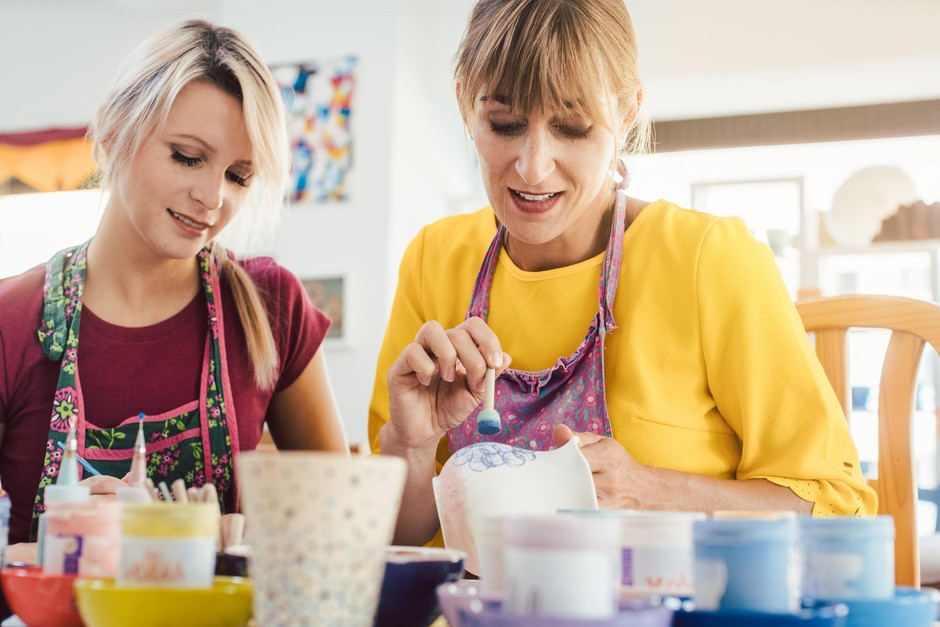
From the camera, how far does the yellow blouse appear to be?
110 centimetres

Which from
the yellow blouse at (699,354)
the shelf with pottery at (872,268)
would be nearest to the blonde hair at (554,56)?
the yellow blouse at (699,354)

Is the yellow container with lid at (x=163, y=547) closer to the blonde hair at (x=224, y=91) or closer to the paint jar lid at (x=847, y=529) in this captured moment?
the paint jar lid at (x=847, y=529)

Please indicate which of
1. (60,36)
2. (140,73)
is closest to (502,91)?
(140,73)

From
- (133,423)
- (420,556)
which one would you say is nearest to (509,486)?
(420,556)

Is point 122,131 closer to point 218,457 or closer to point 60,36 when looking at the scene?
point 218,457

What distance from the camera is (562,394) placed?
120 centimetres

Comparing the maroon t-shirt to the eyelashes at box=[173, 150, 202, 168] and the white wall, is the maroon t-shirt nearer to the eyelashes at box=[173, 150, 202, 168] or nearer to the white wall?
the eyelashes at box=[173, 150, 202, 168]

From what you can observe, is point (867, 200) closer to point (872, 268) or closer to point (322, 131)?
point (872, 268)

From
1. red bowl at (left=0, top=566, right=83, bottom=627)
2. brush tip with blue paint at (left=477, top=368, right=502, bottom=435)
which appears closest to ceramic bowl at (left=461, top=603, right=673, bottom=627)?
red bowl at (left=0, top=566, right=83, bottom=627)

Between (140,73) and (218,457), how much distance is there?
0.59 metres

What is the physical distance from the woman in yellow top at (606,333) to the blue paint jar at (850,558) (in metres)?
0.48

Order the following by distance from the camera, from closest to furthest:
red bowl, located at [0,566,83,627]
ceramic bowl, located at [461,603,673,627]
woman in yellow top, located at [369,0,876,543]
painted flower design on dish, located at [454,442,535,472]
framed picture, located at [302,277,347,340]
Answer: ceramic bowl, located at [461,603,673,627] → red bowl, located at [0,566,83,627] → painted flower design on dish, located at [454,442,535,472] → woman in yellow top, located at [369,0,876,543] → framed picture, located at [302,277,347,340]

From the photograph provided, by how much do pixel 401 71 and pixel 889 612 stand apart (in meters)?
4.06

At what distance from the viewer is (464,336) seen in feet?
3.32
